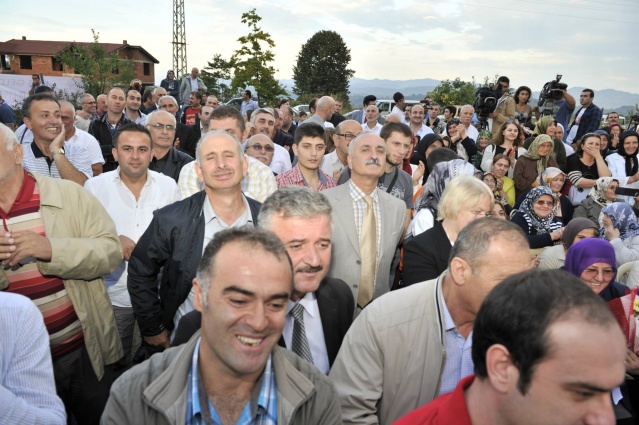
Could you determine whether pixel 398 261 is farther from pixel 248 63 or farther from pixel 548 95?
pixel 248 63

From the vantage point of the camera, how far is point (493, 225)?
2264 millimetres

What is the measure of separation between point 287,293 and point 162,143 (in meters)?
4.29

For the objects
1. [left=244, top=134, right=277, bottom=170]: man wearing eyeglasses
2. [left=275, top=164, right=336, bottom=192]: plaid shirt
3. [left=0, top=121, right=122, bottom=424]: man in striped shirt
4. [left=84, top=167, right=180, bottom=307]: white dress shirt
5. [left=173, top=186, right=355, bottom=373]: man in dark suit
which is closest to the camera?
[left=173, top=186, right=355, bottom=373]: man in dark suit

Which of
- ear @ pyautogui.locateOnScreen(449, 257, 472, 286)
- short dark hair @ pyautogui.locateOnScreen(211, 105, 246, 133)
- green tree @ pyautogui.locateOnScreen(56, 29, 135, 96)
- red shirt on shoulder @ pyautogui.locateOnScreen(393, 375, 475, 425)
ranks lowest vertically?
red shirt on shoulder @ pyautogui.locateOnScreen(393, 375, 475, 425)

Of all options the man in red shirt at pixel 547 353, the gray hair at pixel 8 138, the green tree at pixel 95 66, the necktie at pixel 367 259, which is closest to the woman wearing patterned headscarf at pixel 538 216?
the necktie at pixel 367 259

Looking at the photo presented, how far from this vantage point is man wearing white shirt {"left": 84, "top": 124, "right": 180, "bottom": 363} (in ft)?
13.4

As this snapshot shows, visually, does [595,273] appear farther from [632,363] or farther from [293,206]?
[293,206]

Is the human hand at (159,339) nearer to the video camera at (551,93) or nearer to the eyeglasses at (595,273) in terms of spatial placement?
the eyeglasses at (595,273)

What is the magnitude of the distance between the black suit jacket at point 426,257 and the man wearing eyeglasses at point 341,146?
3.08 m

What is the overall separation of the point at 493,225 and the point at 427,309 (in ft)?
1.54

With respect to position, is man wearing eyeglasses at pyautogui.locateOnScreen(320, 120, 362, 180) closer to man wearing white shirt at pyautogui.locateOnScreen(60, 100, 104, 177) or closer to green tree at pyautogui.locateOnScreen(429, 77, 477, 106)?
man wearing white shirt at pyautogui.locateOnScreen(60, 100, 104, 177)

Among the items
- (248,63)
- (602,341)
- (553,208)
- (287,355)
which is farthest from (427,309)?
(248,63)

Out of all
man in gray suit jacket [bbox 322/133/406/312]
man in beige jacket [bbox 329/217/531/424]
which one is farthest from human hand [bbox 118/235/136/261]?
man in beige jacket [bbox 329/217/531/424]

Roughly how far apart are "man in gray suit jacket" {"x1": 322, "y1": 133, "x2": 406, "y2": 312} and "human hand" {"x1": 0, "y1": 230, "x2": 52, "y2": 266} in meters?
1.89
